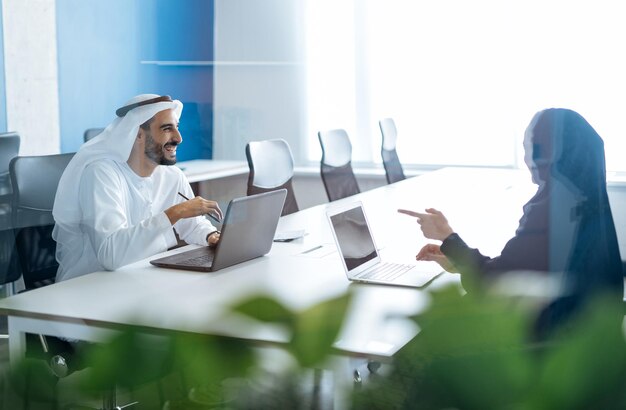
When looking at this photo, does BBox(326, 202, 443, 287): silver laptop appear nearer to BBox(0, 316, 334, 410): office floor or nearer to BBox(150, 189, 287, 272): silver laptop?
BBox(150, 189, 287, 272): silver laptop

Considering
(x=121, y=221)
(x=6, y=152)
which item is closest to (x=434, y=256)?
(x=121, y=221)

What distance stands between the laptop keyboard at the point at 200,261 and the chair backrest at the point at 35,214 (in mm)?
486

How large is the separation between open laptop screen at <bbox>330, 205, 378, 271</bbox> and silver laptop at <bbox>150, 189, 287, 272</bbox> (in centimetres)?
19

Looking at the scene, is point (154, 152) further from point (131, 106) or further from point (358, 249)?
point (358, 249)

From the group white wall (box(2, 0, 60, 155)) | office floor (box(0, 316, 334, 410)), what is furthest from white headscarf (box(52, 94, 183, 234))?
office floor (box(0, 316, 334, 410))

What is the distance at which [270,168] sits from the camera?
3.23 meters

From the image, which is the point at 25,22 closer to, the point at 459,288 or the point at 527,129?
the point at 527,129

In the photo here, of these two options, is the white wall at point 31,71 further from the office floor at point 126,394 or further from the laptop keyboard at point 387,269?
the office floor at point 126,394

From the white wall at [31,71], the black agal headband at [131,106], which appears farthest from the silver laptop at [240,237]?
the white wall at [31,71]

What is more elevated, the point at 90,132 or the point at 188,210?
the point at 90,132

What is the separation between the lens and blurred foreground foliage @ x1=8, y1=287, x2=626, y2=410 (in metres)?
0.34

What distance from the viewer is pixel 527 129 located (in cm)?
151

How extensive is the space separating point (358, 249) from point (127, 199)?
75cm

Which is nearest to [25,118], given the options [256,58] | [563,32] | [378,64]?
[256,58]
